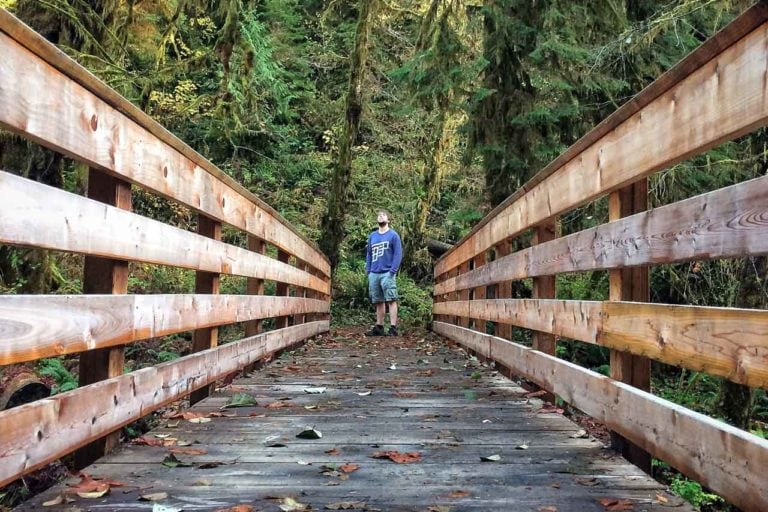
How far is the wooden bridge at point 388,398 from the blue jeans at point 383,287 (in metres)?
6.48

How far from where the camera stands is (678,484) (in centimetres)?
447

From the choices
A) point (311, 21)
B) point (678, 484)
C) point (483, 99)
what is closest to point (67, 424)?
point (678, 484)

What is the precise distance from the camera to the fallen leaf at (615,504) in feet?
7.01

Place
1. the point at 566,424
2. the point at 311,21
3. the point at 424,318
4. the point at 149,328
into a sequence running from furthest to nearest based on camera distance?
Result: the point at 311,21, the point at 424,318, the point at 566,424, the point at 149,328

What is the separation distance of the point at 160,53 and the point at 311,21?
1077 centimetres

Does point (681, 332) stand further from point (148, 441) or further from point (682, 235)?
point (148, 441)

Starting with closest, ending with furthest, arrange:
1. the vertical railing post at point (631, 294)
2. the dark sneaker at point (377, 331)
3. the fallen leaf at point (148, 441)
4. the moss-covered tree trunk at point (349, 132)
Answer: the vertical railing post at point (631, 294) < the fallen leaf at point (148, 441) < the dark sneaker at point (377, 331) < the moss-covered tree trunk at point (349, 132)

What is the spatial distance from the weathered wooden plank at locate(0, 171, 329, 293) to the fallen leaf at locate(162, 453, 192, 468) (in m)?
0.83

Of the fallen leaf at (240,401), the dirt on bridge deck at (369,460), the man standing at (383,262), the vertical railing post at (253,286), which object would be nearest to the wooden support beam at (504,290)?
the dirt on bridge deck at (369,460)

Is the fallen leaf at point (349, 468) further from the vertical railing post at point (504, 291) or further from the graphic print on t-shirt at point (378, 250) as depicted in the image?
the graphic print on t-shirt at point (378, 250)

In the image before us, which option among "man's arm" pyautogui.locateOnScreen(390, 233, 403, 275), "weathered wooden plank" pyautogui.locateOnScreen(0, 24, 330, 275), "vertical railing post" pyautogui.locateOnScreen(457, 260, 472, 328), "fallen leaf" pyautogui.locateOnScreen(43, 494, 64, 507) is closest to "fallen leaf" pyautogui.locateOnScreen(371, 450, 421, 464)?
"fallen leaf" pyautogui.locateOnScreen(43, 494, 64, 507)

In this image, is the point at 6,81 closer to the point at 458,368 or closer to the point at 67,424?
the point at 67,424

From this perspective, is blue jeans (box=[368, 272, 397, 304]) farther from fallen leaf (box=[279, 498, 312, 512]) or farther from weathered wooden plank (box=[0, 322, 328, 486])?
fallen leaf (box=[279, 498, 312, 512])

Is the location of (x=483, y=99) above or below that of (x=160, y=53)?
below
